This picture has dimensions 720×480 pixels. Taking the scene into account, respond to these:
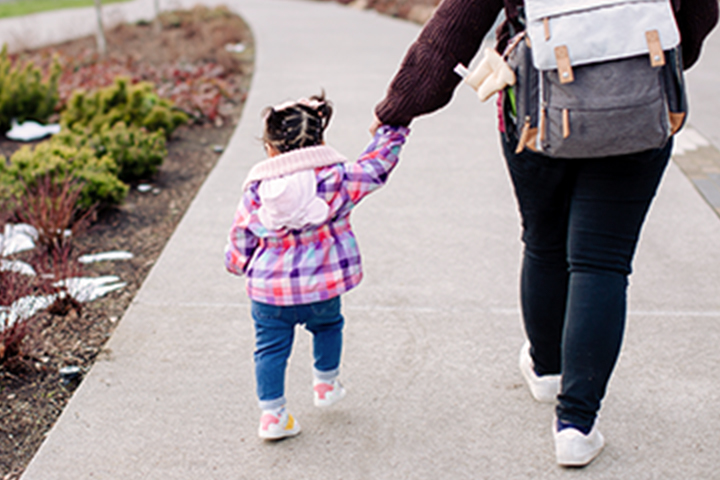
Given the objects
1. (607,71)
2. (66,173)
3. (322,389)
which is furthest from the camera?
(66,173)

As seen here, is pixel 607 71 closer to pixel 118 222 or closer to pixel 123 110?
pixel 118 222

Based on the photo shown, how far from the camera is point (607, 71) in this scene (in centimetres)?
191

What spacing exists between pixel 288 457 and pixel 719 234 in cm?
285

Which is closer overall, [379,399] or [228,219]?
[379,399]

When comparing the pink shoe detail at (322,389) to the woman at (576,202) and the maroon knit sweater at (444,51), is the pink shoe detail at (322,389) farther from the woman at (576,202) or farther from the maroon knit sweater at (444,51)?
the maroon knit sweater at (444,51)

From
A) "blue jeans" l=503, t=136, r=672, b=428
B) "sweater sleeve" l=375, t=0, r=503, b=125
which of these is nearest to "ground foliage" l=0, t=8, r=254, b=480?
"sweater sleeve" l=375, t=0, r=503, b=125

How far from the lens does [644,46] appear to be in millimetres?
1888

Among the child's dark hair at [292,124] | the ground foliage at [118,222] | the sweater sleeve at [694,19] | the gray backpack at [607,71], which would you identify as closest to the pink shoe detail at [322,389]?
the child's dark hair at [292,124]

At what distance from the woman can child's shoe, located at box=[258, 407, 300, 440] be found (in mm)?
834

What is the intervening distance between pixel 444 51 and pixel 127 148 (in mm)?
3389

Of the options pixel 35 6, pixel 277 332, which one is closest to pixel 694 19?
pixel 277 332

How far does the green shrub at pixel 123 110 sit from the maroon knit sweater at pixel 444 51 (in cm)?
419

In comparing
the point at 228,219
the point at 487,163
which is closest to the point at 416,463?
the point at 228,219

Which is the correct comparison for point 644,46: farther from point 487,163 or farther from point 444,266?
point 487,163
